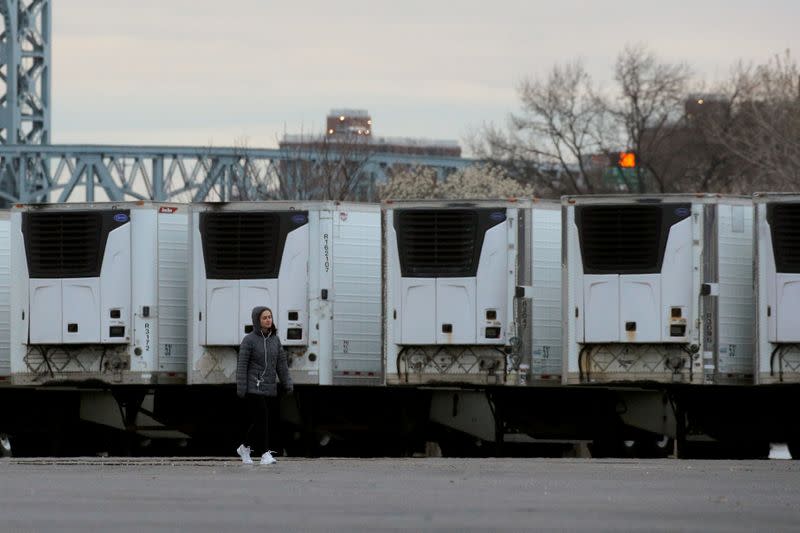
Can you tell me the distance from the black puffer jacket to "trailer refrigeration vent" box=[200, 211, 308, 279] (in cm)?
271

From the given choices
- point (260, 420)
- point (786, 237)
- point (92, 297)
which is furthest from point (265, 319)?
point (786, 237)

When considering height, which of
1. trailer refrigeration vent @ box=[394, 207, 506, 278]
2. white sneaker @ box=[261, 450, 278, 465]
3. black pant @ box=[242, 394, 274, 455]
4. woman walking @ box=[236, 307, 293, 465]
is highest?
trailer refrigeration vent @ box=[394, 207, 506, 278]

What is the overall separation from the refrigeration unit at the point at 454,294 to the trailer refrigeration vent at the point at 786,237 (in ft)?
9.54

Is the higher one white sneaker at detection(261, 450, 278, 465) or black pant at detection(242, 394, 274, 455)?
black pant at detection(242, 394, 274, 455)

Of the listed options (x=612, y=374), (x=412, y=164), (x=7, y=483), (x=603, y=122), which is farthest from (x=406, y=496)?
(x=412, y=164)

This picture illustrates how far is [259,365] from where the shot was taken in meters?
22.8

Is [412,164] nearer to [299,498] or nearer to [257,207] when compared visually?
[257,207]

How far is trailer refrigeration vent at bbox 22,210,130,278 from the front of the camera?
25953 millimetres

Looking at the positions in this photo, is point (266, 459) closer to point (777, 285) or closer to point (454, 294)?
point (454, 294)

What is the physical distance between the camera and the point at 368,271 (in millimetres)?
25922

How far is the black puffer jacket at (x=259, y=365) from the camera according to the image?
74.5ft

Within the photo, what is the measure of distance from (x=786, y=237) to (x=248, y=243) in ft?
20.9

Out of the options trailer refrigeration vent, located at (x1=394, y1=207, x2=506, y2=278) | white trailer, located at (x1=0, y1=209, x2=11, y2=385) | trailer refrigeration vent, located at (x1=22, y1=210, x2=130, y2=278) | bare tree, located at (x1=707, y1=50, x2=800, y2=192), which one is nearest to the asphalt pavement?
trailer refrigeration vent, located at (x1=394, y1=207, x2=506, y2=278)

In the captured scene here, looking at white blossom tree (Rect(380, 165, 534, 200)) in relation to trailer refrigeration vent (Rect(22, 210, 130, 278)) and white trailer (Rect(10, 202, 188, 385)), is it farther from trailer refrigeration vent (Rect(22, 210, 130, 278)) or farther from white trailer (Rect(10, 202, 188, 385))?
trailer refrigeration vent (Rect(22, 210, 130, 278))
